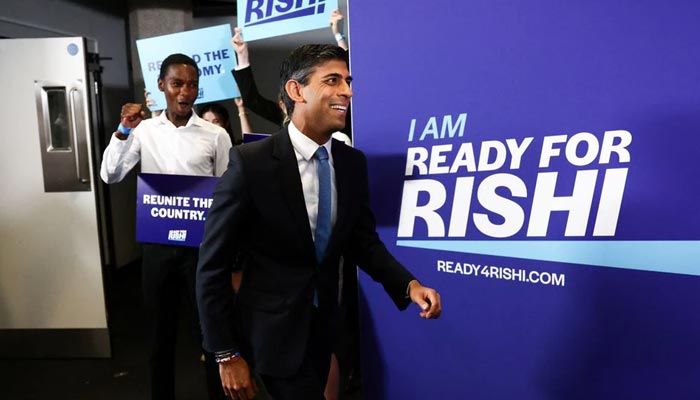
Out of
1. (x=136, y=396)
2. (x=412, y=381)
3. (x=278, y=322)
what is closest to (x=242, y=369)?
(x=278, y=322)

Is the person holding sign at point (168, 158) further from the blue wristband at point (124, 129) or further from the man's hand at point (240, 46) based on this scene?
the man's hand at point (240, 46)

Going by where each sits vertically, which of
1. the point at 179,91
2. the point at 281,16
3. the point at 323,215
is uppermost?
the point at 281,16

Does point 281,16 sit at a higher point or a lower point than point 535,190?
higher

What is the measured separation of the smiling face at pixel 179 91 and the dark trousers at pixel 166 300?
614 millimetres

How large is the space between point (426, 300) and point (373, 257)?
0.78ft

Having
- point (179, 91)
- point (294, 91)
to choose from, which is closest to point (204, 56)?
point (179, 91)

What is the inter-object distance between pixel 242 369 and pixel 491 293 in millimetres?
992

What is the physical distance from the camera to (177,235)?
7.88 feet

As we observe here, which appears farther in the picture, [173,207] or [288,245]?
[173,207]

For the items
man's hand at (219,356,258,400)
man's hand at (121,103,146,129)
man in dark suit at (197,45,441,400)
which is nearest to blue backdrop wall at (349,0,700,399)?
man in dark suit at (197,45,441,400)

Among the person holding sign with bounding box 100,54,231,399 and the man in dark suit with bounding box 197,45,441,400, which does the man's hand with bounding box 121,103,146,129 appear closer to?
the person holding sign with bounding box 100,54,231,399

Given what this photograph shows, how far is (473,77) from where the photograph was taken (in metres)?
1.93

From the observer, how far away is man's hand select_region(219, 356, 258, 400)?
142 cm

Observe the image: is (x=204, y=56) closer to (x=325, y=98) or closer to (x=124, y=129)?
(x=124, y=129)
